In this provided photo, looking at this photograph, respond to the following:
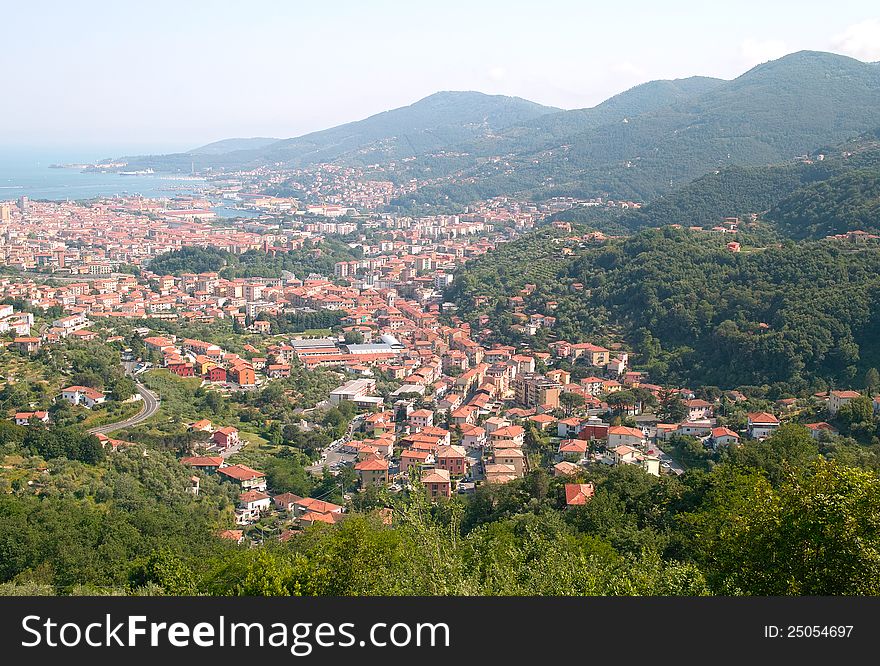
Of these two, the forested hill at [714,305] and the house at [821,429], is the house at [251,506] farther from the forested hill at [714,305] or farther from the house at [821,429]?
the forested hill at [714,305]

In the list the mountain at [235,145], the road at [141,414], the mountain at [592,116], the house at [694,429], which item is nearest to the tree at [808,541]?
the house at [694,429]

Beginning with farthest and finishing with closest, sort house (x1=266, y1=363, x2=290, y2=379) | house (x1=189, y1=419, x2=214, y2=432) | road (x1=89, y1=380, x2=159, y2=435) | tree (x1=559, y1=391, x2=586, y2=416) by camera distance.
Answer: house (x1=266, y1=363, x2=290, y2=379) → tree (x1=559, y1=391, x2=586, y2=416) → house (x1=189, y1=419, x2=214, y2=432) → road (x1=89, y1=380, x2=159, y2=435)

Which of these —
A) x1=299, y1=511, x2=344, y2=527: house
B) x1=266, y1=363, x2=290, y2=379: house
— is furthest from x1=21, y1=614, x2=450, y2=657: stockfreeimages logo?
x1=266, y1=363, x2=290, y2=379: house

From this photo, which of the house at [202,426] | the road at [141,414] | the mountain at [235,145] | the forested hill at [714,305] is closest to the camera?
the road at [141,414]

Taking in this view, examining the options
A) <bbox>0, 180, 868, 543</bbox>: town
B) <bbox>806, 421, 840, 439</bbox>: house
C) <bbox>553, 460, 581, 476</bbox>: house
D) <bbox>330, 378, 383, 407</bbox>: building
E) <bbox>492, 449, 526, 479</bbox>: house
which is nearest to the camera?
<bbox>553, 460, 581, 476</bbox>: house

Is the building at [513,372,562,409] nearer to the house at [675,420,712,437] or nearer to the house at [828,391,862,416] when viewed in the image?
the house at [675,420,712,437]

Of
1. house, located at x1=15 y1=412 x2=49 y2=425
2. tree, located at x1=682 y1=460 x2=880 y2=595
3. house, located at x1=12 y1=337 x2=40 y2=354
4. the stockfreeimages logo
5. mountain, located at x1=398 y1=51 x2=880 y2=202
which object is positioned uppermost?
mountain, located at x1=398 y1=51 x2=880 y2=202

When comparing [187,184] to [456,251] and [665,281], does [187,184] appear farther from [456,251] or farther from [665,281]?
[665,281]
